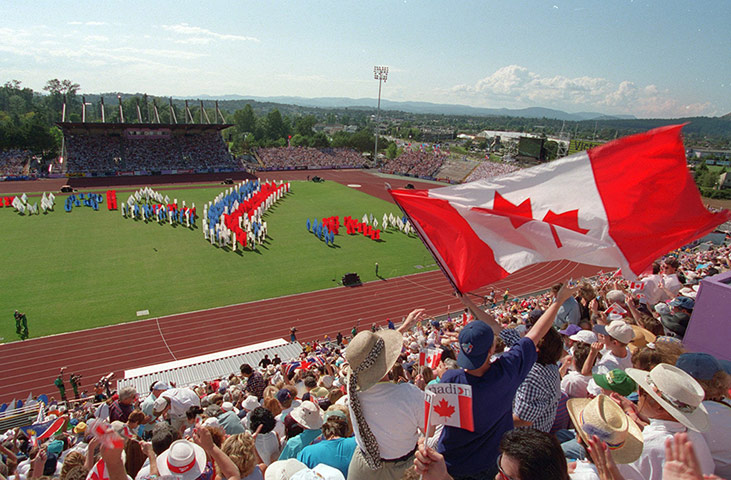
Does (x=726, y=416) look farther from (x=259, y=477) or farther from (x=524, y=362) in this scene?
(x=259, y=477)

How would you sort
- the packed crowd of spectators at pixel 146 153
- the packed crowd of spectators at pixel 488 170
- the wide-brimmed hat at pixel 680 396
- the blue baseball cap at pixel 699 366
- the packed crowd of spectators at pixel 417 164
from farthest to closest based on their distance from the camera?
the packed crowd of spectators at pixel 417 164, the packed crowd of spectators at pixel 488 170, the packed crowd of spectators at pixel 146 153, the blue baseball cap at pixel 699 366, the wide-brimmed hat at pixel 680 396

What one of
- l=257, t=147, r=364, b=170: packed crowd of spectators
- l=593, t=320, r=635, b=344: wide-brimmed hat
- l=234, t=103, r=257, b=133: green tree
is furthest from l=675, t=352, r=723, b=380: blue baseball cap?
l=234, t=103, r=257, b=133: green tree

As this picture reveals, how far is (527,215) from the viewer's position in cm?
575

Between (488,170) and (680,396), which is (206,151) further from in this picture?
(680,396)

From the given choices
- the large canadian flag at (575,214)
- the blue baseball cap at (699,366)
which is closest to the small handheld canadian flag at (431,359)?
the large canadian flag at (575,214)

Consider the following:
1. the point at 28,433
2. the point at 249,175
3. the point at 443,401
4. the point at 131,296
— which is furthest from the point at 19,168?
the point at 443,401

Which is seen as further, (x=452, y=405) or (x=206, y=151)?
(x=206, y=151)

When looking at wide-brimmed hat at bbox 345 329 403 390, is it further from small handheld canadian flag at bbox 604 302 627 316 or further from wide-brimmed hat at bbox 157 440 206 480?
small handheld canadian flag at bbox 604 302 627 316

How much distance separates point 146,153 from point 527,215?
61.3 m

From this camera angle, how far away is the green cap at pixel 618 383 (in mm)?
3967

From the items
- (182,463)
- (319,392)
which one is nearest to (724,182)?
(319,392)

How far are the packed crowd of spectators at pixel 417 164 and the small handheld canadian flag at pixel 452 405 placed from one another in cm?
6311

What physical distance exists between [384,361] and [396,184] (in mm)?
53191

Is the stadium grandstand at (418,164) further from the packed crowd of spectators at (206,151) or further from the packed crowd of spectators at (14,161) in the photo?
the packed crowd of spectators at (14,161)
